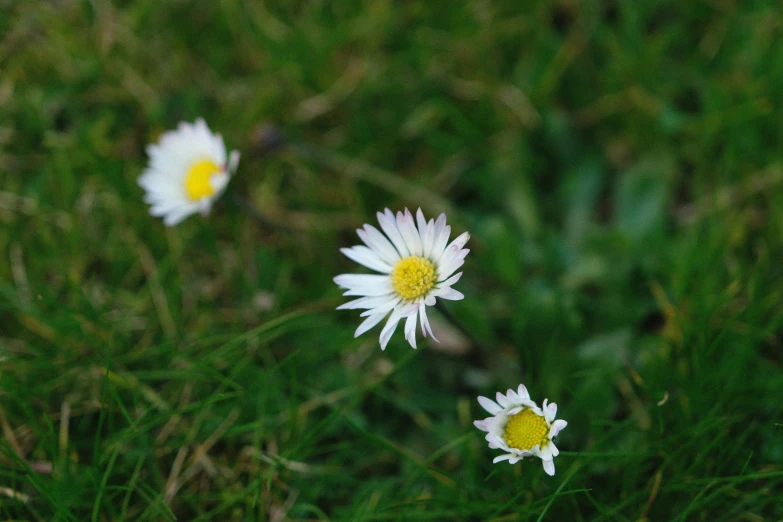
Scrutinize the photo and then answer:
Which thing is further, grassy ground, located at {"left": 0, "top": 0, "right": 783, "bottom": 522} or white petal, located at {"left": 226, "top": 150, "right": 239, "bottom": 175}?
white petal, located at {"left": 226, "top": 150, "right": 239, "bottom": 175}

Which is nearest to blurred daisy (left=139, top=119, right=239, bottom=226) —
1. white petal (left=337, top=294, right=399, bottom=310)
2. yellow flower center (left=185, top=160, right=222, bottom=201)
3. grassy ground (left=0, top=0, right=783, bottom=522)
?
yellow flower center (left=185, top=160, right=222, bottom=201)

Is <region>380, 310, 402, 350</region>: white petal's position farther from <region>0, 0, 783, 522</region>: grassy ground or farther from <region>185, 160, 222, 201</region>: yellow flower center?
<region>185, 160, 222, 201</region>: yellow flower center

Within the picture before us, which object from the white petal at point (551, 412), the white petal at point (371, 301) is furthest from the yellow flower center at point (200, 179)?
the white petal at point (551, 412)

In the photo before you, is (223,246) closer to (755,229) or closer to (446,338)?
(446,338)

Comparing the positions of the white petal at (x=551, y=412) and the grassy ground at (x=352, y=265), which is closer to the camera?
the white petal at (x=551, y=412)

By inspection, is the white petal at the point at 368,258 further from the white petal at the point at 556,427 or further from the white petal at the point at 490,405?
the white petal at the point at 556,427

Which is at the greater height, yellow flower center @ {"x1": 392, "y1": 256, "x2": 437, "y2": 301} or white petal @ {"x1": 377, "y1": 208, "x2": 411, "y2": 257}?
white petal @ {"x1": 377, "y1": 208, "x2": 411, "y2": 257}
